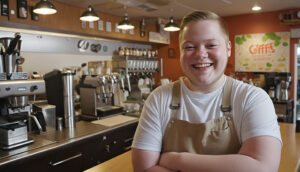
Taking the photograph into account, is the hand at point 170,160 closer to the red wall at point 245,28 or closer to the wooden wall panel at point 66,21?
the wooden wall panel at point 66,21

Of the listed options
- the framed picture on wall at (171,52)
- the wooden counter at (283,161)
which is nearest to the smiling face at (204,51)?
the wooden counter at (283,161)

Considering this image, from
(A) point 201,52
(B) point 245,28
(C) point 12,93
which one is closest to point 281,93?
(B) point 245,28

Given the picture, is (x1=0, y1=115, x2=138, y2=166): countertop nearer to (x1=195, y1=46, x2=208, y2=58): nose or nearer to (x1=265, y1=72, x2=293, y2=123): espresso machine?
(x1=195, y1=46, x2=208, y2=58): nose

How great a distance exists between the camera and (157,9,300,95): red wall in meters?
5.25

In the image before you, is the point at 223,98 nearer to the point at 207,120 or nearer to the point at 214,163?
the point at 207,120

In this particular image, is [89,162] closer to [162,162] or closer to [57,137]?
[57,137]

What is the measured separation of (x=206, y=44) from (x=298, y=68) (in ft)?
17.8

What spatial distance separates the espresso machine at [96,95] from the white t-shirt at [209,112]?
1.90 metres

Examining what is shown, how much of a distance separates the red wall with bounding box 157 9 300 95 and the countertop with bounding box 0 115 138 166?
363 centimetres

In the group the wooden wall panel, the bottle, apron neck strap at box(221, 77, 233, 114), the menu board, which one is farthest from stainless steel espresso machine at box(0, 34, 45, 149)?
the menu board

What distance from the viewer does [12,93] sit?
2053 mm

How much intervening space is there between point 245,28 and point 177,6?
2.01 m

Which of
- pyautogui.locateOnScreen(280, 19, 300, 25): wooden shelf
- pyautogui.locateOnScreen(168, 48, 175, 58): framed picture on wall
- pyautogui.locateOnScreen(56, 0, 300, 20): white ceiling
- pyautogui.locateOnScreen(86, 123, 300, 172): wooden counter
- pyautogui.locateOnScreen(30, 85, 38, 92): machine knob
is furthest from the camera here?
pyautogui.locateOnScreen(168, 48, 175, 58): framed picture on wall

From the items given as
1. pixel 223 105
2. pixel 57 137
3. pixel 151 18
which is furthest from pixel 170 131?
pixel 151 18
